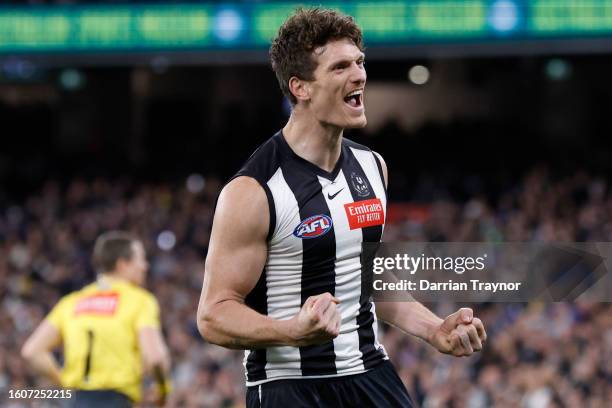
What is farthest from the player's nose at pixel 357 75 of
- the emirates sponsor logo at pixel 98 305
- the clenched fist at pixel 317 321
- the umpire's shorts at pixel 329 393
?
the emirates sponsor logo at pixel 98 305

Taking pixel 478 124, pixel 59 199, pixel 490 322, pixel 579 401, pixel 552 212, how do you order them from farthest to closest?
pixel 478 124 < pixel 59 199 < pixel 552 212 < pixel 490 322 < pixel 579 401

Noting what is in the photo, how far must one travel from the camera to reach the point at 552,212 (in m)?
14.6

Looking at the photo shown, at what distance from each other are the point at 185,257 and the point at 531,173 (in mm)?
5029

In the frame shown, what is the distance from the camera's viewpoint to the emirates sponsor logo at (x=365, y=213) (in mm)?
3512

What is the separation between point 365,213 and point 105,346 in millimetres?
2818

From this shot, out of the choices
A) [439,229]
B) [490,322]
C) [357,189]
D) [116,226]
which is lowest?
[357,189]

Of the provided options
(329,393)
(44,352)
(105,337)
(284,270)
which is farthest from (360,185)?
(44,352)

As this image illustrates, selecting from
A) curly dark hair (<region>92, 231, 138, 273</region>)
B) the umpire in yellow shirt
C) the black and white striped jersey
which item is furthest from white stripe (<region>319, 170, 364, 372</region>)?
curly dark hair (<region>92, 231, 138, 273</region>)

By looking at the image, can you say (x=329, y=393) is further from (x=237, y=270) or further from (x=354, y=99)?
(x=354, y=99)

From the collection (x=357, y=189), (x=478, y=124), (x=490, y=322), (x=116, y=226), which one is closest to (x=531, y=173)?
(x=478, y=124)

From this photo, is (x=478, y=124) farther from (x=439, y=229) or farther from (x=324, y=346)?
(x=324, y=346)

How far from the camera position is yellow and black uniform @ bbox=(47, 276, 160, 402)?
19.6ft

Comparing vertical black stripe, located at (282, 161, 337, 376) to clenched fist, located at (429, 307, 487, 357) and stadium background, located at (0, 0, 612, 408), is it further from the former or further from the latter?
stadium background, located at (0, 0, 612, 408)

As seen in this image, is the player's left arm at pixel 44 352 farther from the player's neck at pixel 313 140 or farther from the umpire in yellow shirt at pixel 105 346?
the player's neck at pixel 313 140
